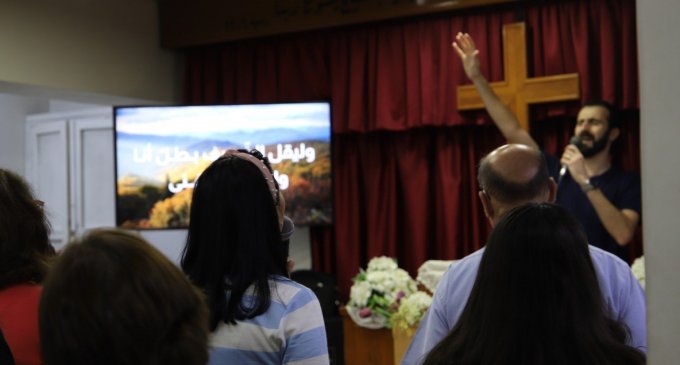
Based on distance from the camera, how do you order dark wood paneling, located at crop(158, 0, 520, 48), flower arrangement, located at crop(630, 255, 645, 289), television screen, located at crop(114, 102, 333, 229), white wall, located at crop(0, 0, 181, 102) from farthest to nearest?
television screen, located at crop(114, 102, 333, 229), dark wood paneling, located at crop(158, 0, 520, 48), white wall, located at crop(0, 0, 181, 102), flower arrangement, located at crop(630, 255, 645, 289)

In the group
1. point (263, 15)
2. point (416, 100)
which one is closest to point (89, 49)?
point (263, 15)

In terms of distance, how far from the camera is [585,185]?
3.29m

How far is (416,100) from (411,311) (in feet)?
4.90

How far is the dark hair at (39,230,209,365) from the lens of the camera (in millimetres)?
831

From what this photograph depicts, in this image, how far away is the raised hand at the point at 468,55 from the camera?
369 centimetres

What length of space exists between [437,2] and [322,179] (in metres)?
1.14

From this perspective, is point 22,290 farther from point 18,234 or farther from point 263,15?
point 263,15

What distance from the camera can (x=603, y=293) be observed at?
5.14ft

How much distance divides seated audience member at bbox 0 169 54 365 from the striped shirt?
13.6 inches

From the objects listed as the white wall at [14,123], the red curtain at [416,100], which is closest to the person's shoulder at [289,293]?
the red curtain at [416,100]

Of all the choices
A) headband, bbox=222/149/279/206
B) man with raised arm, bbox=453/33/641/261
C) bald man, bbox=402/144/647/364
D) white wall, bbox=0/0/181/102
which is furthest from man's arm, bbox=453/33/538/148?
headband, bbox=222/149/279/206

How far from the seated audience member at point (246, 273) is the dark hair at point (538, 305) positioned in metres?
0.32

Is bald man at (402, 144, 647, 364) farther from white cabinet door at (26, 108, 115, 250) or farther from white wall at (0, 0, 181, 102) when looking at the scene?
white cabinet door at (26, 108, 115, 250)

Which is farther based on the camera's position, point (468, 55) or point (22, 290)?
point (468, 55)
